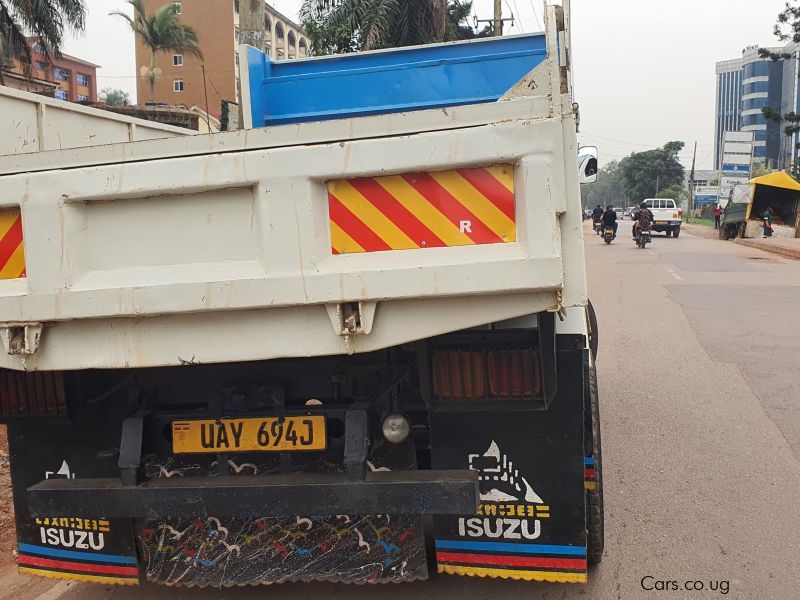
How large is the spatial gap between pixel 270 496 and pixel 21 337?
959mm

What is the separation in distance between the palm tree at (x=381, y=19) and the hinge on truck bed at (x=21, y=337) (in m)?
16.6

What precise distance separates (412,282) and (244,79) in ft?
7.93

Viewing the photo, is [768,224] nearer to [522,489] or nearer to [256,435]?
[522,489]

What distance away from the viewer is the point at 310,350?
7.34 ft

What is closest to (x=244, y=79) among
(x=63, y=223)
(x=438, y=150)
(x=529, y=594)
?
(x=63, y=223)

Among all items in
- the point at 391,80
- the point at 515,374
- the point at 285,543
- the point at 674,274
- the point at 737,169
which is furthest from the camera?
the point at 737,169

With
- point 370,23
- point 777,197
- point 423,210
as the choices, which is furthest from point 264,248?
point 777,197

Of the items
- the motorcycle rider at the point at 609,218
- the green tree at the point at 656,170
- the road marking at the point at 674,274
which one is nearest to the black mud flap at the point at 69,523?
the road marking at the point at 674,274

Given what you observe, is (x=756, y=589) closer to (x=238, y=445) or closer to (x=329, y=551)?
(x=329, y=551)

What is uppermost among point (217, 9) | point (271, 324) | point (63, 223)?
point (217, 9)

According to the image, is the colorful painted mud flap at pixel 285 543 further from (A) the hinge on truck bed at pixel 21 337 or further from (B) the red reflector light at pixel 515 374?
(A) the hinge on truck bed at pixel 21 337

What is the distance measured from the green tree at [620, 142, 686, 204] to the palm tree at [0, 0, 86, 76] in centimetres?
8129

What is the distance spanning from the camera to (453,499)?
8.20 feet

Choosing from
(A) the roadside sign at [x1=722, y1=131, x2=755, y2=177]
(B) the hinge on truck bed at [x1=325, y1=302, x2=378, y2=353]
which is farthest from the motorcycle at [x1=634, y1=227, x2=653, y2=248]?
(B) the hinge on truck bed at [x1=325, y1=302, x2=378, y2=353]
